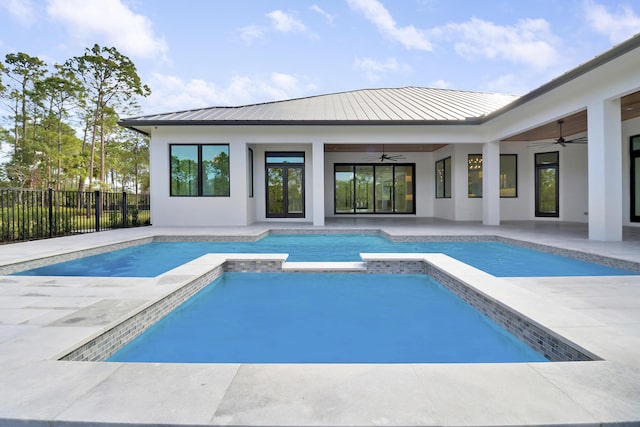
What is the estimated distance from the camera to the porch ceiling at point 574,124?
818cm

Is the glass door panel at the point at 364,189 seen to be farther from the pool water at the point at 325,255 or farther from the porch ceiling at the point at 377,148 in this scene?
the pool water at the point at 325,255

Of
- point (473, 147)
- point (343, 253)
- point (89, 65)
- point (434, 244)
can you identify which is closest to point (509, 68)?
point (473, 147)

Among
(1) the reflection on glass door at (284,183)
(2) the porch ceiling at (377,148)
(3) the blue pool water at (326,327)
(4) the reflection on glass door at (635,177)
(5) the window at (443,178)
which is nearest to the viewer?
(3) the blue pool water at (326,327)

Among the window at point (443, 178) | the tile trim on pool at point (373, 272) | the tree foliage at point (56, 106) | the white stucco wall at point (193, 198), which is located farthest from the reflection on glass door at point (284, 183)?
the tree foliage at point (56, 106)

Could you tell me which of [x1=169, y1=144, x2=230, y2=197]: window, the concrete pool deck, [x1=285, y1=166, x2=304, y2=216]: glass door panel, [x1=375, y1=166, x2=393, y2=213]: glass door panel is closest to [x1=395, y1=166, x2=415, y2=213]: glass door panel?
[x1=375, y1=166, x2=393, y2=213]: glass door panel

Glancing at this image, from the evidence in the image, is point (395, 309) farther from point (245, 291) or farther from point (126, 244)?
point (126, 244)

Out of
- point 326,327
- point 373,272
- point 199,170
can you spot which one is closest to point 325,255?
point 373,272

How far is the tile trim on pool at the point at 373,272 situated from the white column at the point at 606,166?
4056mm

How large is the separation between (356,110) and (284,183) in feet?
12.1

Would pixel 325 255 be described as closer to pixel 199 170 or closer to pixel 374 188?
pixel 199 170

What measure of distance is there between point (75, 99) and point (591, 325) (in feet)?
81.0

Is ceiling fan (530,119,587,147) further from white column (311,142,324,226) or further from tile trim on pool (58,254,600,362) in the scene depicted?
tile trim on pool (58,254,600,362)

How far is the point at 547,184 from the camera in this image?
13.8 meters

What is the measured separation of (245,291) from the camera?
4957 millimetres
